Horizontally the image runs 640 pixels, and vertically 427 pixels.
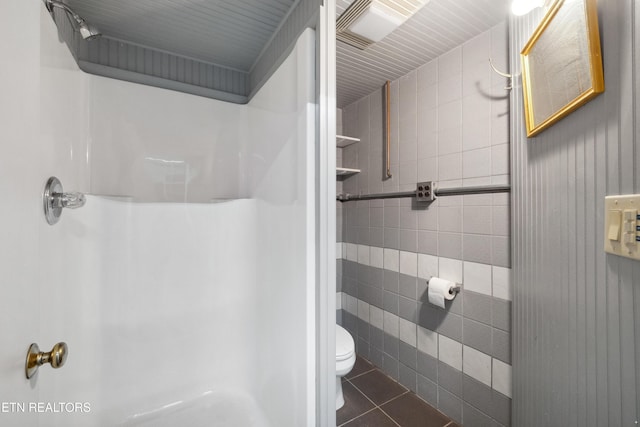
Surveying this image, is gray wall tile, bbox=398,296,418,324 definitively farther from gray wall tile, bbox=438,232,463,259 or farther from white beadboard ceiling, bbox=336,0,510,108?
white beadboard ceiling, bbox=336,0,510,108

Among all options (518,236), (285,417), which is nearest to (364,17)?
(518,236)

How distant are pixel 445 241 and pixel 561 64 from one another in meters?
1.00

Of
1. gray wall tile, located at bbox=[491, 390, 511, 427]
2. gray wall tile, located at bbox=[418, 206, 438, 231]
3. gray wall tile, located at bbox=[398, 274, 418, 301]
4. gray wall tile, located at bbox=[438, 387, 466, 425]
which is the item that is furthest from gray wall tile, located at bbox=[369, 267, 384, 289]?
gray wall tile, located at bbox=[491, 390, 511, 427]

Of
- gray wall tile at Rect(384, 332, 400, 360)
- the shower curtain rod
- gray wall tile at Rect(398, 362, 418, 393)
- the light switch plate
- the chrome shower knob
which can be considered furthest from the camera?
gray wall tile at Rect(384, 332, 400, 360)

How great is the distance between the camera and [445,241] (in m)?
1.57

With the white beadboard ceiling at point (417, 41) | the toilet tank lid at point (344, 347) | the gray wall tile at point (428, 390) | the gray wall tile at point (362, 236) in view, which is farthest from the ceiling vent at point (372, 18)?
the gray wall tile at point (428, 390)

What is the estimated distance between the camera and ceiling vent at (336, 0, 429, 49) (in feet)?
3.88

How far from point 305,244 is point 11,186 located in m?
0.80

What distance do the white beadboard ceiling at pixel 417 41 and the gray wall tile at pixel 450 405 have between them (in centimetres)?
214

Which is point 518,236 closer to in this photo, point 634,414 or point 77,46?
point 634,414

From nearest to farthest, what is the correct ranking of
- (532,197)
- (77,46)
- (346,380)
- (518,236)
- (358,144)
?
(532,197)
(518,236)
(77,46)
(346,380)
(358,144)

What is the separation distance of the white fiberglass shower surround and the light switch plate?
84 cm

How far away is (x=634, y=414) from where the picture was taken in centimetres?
59

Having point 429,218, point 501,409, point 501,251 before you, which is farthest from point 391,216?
point 501,409
